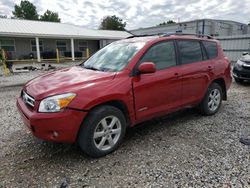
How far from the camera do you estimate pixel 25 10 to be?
55781 millimetres

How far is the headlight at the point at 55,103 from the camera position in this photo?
2.67 m

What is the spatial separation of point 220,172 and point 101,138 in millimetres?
1646

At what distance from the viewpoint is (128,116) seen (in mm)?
3295

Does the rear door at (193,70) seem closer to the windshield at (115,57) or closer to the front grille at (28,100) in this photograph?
the windshield at (115,57)

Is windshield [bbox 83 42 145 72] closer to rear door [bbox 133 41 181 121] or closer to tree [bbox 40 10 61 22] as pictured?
rear door [bbox 133 41 181 121]

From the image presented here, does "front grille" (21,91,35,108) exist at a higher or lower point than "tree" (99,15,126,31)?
lower

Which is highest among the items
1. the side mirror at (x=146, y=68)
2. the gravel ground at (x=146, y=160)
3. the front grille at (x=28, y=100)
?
the side mirror at (x=146, y=68)

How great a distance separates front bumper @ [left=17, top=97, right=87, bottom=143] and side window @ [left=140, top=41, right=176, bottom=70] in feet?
4.72

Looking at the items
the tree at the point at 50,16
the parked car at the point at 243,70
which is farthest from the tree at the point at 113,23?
the parked car at the point at 243,70

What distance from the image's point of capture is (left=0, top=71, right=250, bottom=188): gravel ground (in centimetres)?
258

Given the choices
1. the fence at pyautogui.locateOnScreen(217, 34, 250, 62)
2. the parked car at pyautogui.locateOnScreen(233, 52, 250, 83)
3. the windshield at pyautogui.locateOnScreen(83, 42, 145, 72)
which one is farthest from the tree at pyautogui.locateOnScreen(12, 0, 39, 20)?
the windshield at pyautogui.locateOnScreen(83, 42, 145, 72)

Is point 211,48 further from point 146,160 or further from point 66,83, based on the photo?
point 66,83

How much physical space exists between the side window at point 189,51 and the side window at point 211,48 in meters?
0.26

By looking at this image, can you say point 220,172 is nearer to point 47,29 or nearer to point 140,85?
point 140,85
